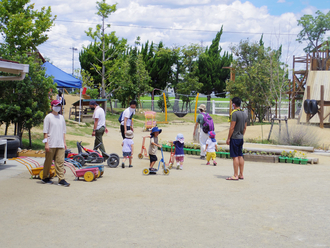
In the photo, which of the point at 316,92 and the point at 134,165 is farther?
the point at 316,92

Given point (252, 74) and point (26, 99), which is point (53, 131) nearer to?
point (26, 99)

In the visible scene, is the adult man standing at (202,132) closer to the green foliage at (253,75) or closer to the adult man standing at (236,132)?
the adult man standing at (236,132)

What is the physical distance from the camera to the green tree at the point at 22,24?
1686 centimetres

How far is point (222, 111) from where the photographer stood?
146 feet

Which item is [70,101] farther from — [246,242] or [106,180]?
[246,242]

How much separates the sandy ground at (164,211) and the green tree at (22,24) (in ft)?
32.9

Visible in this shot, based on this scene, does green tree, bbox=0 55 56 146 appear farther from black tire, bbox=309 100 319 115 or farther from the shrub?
black tire, bbox=309 100 319 115

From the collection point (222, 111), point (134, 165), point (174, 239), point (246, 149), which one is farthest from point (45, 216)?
point (222, 111)

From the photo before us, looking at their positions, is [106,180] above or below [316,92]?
below

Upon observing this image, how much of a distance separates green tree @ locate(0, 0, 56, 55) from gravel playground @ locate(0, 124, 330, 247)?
9.99m

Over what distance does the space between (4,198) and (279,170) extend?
6.91m

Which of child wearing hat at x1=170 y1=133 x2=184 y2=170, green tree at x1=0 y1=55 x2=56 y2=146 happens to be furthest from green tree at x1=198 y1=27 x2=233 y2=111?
child wearing hat at x1=170 y1=133 x2=184 y2=170

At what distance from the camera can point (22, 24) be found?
55.5 ft

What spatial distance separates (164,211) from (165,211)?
15 mm
